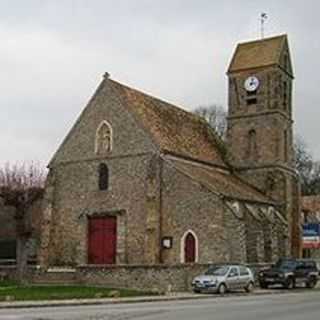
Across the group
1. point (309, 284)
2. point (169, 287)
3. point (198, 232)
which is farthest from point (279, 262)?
Result: point (169, 287)

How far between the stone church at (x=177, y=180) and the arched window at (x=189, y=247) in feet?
0.20

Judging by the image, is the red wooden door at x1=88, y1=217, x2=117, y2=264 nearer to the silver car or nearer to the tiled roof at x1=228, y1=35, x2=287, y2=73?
the silver car

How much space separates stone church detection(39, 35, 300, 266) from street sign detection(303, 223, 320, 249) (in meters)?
1.38

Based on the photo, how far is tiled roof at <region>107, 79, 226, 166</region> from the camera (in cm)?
4762

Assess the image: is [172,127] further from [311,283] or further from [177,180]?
[311,283]

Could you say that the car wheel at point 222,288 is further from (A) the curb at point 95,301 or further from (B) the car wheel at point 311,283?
(B) the car wheel at point 311,283

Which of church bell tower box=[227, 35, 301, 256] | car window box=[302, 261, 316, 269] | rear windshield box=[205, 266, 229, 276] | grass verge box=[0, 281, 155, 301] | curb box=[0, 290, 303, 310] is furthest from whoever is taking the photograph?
church bell tower box=[227, 35, 301, 256]

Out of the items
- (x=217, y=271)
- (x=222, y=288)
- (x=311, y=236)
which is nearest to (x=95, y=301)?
(x=222, y=288)

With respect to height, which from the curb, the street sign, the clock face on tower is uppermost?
the clock face on tower

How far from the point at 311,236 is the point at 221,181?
8.24 meters

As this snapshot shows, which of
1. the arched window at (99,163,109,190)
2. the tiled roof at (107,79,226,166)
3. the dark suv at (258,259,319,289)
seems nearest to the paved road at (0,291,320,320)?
the dark suv at (258,259,319,289)

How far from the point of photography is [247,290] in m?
38.2

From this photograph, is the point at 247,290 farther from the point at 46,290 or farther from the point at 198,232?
the point at 46,290

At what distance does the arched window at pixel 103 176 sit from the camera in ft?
158
